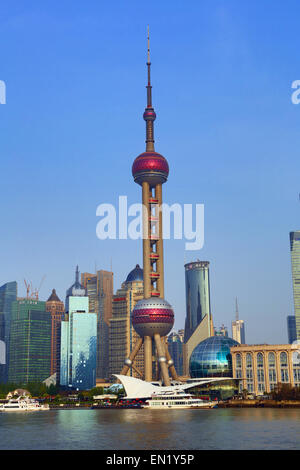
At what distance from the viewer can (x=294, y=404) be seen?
7731 inches

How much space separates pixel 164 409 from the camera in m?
198

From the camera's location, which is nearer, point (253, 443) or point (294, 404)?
point (253, 443)

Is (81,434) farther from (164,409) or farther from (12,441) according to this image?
(164,409)
